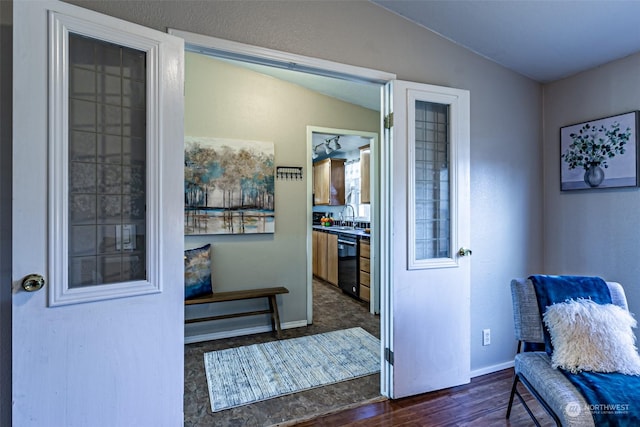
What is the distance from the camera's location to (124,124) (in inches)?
58.2

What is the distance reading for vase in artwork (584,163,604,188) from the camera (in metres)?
2.35

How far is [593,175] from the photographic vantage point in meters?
2.39

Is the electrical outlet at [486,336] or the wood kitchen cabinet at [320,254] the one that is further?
the wood kitchen cabinet at [320,254]

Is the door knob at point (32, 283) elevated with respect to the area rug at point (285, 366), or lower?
elevated

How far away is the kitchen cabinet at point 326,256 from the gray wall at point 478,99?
272cm

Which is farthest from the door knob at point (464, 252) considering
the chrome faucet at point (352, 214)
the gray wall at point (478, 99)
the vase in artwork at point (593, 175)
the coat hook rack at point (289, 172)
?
the chrome faucet at point (352, 214)

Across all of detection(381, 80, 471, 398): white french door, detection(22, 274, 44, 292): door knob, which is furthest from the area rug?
detection(22, 274, 44, 292): door knob

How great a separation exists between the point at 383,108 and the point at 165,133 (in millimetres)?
1424

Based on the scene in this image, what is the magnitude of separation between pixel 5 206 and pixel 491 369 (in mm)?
3234

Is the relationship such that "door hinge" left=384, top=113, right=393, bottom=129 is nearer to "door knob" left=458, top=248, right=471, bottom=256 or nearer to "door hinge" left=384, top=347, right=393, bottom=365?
"door knob" left=458, top=248, right=471, bottom=256

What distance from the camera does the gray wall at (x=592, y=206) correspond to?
221cm

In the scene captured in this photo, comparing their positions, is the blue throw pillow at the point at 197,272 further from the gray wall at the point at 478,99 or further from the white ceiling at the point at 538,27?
the white ceiling at the point at 538,27

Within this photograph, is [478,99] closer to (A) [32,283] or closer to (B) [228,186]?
(B) [228,186]

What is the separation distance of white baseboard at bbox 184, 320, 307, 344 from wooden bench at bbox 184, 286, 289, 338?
0.41ft
